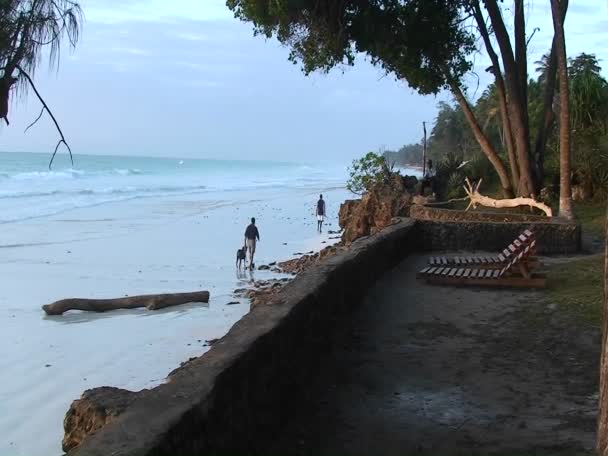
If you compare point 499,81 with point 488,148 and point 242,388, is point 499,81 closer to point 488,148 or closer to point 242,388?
point 488,148

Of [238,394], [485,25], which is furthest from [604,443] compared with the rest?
[485,25]

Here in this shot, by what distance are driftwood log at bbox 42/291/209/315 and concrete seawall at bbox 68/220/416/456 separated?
799 cm

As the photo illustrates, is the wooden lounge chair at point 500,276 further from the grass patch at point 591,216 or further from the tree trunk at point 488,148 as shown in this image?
the tree trunk at point 488,148

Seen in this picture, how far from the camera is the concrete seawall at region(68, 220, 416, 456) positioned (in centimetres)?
297

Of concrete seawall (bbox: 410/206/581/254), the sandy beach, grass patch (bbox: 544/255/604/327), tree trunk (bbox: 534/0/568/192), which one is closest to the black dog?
the sandy beach

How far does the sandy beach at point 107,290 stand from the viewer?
30.0 ft

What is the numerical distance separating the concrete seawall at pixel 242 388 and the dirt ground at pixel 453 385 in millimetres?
220

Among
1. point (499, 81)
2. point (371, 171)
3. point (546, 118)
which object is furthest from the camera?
point (371, 171)

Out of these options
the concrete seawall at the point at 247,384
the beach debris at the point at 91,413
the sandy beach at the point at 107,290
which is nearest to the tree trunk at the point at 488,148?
the sandy beach at the point at 107,290

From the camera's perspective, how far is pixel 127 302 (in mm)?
13945

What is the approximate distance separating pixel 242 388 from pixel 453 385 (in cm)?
210

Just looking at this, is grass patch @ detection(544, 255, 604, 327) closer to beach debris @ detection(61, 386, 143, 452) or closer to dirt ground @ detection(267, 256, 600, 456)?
dirt ground @ detection(267, 256, 600, 456)

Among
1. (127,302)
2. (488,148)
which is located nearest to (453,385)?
(127,302)

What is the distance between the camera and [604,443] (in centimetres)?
268
